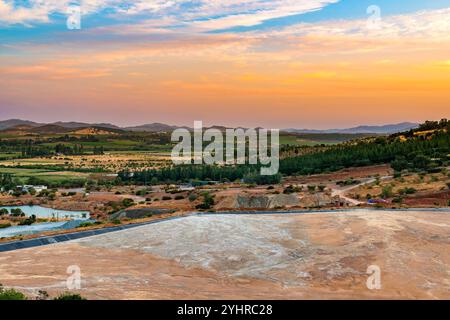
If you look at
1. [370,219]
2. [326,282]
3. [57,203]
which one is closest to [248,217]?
[370,219]

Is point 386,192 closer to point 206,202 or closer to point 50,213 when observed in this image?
Result: point 206,202

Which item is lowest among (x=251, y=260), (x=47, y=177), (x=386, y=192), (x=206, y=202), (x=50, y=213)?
(x=50, y=213)

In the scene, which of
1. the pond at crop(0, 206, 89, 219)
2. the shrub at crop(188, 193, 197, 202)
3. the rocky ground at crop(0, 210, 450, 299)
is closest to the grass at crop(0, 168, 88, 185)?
the pond at crop(0, 206, 89, 219)

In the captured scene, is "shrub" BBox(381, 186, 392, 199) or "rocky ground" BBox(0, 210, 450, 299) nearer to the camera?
"rocky ground" BBox(0, 210, 450, 299)

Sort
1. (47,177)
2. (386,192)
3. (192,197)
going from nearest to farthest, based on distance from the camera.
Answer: (386,192), (192,197), (47,177)

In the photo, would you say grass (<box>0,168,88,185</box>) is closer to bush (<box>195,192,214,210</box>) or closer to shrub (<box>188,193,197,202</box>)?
shrub (<box>188,193,197,202</box>)

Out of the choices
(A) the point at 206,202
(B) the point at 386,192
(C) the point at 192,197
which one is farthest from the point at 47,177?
(B) the point at 386,192

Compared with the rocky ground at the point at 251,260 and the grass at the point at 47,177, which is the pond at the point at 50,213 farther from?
the rocky ground at the point at 251,260

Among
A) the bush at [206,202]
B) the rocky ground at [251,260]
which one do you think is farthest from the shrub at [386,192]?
the rocky ground at [251,260]

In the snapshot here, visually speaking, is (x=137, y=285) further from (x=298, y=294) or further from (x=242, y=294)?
(x=298, y=294)
